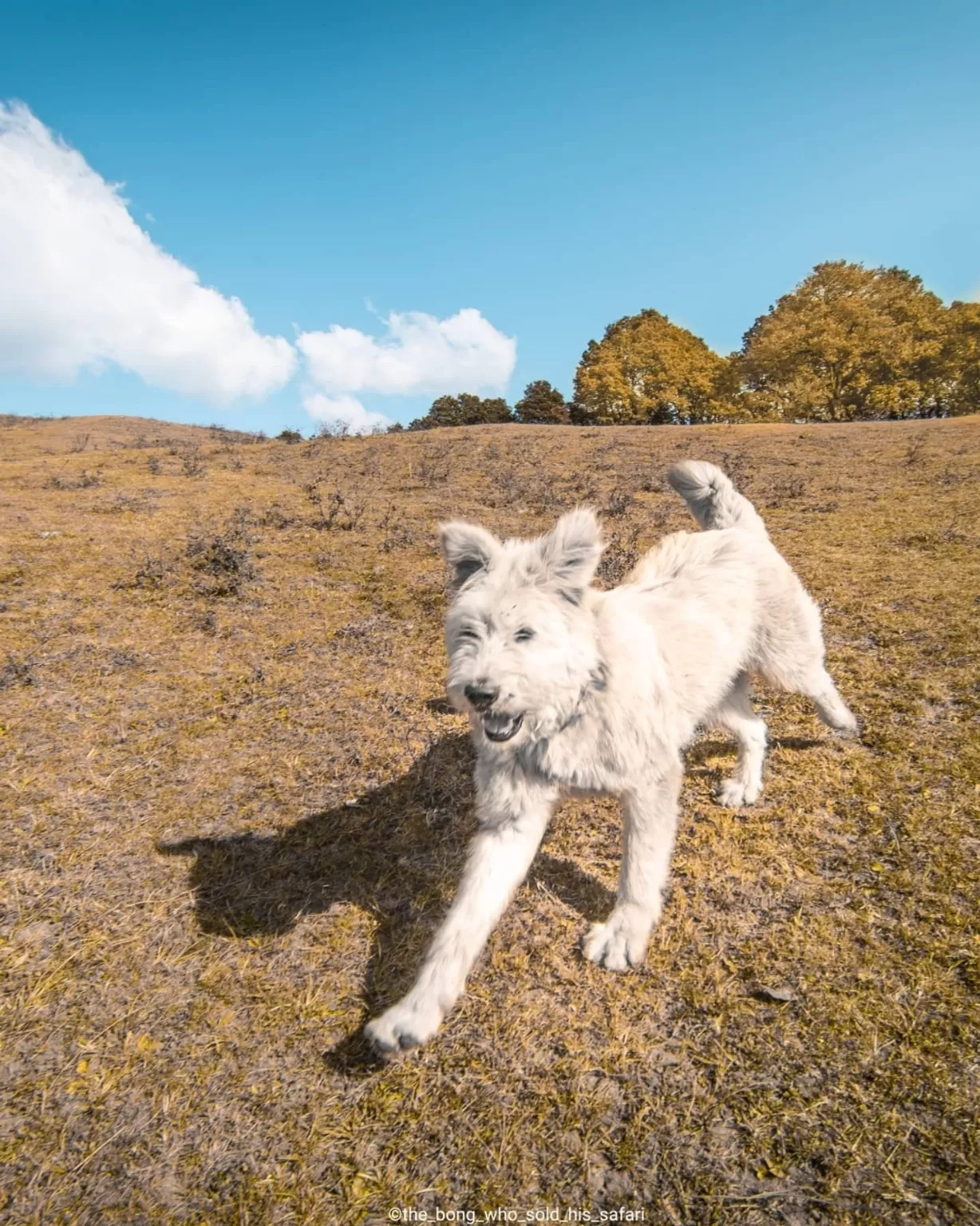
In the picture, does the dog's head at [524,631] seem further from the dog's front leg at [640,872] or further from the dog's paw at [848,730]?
the dog's paw at [848,730]

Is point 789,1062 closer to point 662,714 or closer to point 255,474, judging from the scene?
point 662,714

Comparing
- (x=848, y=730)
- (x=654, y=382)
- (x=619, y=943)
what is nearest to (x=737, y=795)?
(x=848, y=730)

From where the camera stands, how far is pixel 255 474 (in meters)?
16.7

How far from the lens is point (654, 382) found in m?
42.4

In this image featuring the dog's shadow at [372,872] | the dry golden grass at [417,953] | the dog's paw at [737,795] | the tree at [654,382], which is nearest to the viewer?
the dry golden grass at [417,953]

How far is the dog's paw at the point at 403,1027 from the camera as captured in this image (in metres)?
2.52

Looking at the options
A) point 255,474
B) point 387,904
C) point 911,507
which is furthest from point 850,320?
point 387,904

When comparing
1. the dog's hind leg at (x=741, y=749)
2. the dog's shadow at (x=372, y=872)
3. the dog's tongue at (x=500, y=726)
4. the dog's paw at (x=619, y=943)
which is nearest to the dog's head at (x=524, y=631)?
the dog's tongue at (x=500, y=726)

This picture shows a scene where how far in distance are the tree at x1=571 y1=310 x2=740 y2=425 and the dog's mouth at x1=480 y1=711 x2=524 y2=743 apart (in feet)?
135

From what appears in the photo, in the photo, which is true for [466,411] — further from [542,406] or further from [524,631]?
[524,631]

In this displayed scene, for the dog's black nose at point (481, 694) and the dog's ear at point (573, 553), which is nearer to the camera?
the dog's black nose at point (481, 694)

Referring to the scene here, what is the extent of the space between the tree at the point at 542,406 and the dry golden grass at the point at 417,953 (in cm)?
4194

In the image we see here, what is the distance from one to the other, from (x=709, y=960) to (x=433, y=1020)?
1460 mm

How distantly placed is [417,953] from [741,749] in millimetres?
2639
